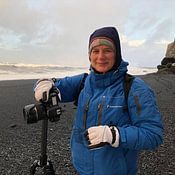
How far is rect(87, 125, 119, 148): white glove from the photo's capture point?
7.65 feet

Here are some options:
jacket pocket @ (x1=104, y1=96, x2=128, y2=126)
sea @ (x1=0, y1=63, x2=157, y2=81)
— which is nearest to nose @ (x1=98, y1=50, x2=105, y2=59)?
jacket pocket @ (x1=104, y1=96, x2=128, y2=126)

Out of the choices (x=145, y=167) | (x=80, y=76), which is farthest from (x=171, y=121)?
(x=80, y=76)

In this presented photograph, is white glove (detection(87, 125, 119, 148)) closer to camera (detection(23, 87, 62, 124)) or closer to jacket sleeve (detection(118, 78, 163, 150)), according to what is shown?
jacket sleeve (detection(118, 78, 163, 150))

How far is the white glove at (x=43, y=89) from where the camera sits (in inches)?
110

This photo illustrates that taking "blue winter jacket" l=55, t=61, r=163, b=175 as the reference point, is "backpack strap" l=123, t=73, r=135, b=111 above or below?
above

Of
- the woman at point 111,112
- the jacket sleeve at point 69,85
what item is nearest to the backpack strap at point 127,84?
the woman at point 111,112

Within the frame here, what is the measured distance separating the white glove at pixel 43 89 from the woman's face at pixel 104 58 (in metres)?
0.44

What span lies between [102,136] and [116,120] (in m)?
0.36

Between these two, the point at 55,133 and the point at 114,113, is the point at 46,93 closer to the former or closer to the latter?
the point at 114,113

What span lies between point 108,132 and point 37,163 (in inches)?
35.3

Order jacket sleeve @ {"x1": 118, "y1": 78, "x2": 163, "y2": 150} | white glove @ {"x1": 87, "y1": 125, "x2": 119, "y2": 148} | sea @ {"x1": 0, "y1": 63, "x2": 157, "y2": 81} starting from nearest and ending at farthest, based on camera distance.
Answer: white glove @ {"x1": 87, "y1": 125, "x2": 119, "y2": 148}, jacket sleeve @ {"x1": 118, "y1": 78, "x2": 163, "y2": 150}, sea @ {"x1": 0, "y1": 63, "x2": 157, "y2": 81}

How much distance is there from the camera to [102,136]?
2.33m

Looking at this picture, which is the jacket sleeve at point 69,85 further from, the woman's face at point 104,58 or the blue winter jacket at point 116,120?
the woman's face at point 104,58

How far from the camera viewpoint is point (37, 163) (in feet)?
9.65
